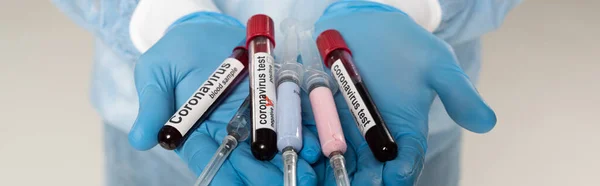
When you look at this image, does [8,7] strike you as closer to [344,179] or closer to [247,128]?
[247,128]

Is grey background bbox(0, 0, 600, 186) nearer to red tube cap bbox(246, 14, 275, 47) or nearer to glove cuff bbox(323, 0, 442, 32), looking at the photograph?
glove cuff bbox(323, 0, 442, 32)

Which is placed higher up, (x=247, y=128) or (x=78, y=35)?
(x=247, y=128)

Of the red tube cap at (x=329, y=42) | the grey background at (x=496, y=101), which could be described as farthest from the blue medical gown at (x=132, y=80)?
the grey background at (x=496, y=101)

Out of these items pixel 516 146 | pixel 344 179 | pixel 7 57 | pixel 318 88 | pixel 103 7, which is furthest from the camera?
pixel 7 57

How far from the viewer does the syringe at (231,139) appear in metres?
0.69

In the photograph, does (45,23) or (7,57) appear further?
(45,23)

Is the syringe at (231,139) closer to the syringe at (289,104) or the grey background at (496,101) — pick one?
the syringe at (289,104)

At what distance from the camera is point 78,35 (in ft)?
5.52

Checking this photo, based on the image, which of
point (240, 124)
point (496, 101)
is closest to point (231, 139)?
point (240, 124)

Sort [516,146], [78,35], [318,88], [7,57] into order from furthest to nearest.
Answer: [78,35]
[7,57]
[516,146]
[318,88]

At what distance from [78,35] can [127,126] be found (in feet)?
2.61

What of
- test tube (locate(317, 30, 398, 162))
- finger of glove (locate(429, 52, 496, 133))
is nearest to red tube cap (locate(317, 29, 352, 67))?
test tube (locate(317, 30, 398, 162))

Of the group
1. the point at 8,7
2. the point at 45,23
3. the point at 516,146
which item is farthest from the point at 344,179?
the point at 8,7

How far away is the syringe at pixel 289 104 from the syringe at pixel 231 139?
0.04 metres
